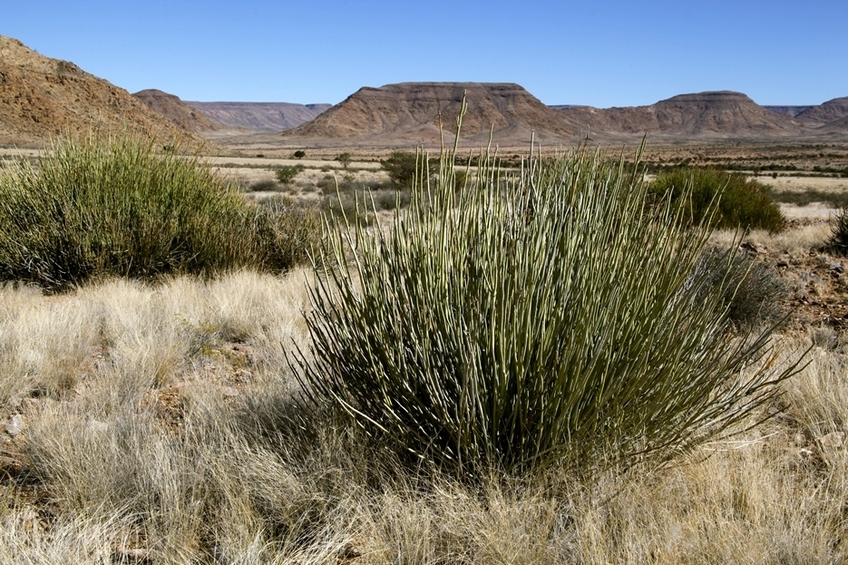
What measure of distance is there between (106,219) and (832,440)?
7369 millimetres

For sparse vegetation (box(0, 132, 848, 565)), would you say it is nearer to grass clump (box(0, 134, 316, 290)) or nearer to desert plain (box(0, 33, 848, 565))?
desert plain (box(0, 33, 848, 565))

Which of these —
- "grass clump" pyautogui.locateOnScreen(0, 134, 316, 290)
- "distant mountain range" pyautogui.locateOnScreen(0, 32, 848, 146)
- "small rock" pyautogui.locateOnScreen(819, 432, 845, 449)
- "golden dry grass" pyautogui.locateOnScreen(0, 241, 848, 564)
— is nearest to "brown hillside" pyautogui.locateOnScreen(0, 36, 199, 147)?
"distant mountain range" pyautogui.locateOnScreen(0, 32, 848, 146)

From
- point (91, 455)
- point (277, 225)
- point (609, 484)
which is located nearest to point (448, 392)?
point (609, 484)

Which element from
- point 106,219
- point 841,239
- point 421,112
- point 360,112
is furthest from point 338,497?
point 421,112

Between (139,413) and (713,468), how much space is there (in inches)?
125

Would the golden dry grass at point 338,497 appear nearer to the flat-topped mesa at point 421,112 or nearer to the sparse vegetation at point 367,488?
the sparse vegetation at point 367,488

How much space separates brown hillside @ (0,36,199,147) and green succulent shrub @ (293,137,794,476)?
1989 inches

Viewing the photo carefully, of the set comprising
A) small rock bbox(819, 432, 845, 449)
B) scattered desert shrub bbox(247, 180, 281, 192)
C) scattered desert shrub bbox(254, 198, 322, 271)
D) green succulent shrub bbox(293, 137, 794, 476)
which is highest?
green succulent shrub bbox(293, 137, 794, 476)

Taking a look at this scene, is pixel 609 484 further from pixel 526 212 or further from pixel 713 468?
pixel 526 212

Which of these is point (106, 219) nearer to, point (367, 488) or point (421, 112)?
point (367, 488)

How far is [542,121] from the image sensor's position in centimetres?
16225

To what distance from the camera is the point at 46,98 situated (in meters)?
57.2

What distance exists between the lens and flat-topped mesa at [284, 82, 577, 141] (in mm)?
157988

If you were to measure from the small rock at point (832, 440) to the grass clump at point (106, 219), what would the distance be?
281 inches
